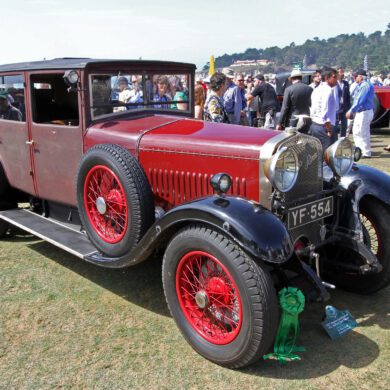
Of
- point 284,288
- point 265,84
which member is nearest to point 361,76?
point 265,84

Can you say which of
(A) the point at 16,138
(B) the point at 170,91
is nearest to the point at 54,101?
(A) the point at 16,138

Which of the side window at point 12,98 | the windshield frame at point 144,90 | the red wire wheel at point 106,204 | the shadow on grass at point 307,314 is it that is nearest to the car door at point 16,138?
the side window at point 12,98

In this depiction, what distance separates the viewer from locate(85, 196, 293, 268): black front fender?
2402 millimetres

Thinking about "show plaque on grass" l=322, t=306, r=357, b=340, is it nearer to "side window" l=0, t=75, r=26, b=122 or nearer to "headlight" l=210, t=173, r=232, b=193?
"headlight" l=210, t=173, r=232, b=193

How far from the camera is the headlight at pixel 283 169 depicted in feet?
8.87

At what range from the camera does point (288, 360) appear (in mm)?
2670

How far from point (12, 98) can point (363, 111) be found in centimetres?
730

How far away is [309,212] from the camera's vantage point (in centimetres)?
297

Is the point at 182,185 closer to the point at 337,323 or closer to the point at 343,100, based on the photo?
the point at 337,323

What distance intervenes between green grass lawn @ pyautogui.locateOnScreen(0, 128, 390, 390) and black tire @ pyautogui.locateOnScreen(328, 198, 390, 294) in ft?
0.36

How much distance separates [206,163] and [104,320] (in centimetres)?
133

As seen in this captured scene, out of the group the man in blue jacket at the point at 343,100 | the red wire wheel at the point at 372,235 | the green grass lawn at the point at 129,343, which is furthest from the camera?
the man in blue jacket at the point at 343,100

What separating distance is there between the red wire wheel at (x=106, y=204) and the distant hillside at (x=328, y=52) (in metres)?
115

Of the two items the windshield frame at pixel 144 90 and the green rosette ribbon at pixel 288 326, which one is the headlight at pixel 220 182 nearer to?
the green rosette ribbon at pixel 288 326
